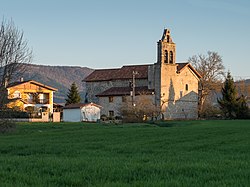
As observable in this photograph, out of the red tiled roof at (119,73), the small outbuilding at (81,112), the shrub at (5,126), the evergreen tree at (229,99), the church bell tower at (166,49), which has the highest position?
the church bell tower at (166,49)

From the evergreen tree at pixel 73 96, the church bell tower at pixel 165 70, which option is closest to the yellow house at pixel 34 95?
the evergreen tree at pixel 73 96

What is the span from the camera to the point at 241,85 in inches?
3974

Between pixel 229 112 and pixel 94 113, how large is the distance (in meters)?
21.6

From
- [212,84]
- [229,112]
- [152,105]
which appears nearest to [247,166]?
[152,105]

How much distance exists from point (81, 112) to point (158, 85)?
46.2ft

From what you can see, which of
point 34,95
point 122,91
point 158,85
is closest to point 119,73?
point 122,91

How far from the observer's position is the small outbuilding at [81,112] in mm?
74125

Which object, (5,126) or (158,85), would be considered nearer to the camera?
(5,126)

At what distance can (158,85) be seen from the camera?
80000 mm

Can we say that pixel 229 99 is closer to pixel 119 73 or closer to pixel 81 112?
pixel 119 73

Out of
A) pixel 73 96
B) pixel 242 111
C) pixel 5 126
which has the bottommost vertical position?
pixel 5 126

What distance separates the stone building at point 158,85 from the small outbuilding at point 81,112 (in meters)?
5.50

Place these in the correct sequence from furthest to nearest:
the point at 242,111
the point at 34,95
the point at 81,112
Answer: the point at 34,95
the point at 242,111
the point at 81,112

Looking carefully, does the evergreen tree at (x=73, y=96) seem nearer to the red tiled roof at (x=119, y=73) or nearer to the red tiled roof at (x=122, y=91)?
the red tiled roof at (x=119, y=73)
